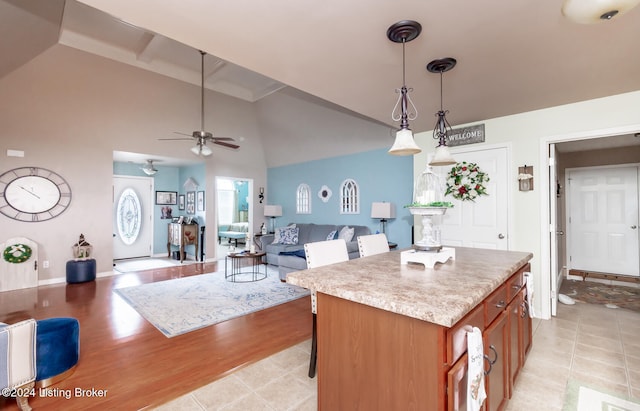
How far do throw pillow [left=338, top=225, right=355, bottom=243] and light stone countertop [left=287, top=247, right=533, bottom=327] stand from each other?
12.0ft

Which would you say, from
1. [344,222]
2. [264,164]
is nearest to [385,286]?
[344,222]

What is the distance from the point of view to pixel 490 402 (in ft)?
4.67

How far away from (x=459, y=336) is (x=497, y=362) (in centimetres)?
68

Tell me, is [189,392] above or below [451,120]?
below

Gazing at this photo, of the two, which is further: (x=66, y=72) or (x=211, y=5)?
(x=66, y=72)

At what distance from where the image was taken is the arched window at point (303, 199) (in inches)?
287

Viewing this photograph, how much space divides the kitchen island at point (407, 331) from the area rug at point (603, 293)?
3.37 metres

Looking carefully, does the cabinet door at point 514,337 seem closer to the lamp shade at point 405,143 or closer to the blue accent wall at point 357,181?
the lamp shade at point 405,143

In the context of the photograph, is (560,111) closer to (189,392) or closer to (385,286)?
(385,286)

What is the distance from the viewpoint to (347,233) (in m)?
5.77

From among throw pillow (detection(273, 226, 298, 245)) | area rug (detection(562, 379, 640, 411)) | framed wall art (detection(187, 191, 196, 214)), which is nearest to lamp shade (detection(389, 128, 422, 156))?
area rug (detection(562, 379, 640, 411))

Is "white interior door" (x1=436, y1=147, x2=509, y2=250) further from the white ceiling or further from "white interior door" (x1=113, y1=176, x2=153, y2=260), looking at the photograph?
"white interior door" (x1=113, y1=176, x2=153, y2=260)

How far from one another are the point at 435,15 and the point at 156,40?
451cm

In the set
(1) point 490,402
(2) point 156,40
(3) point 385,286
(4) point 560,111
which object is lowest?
(1) point 490,402
